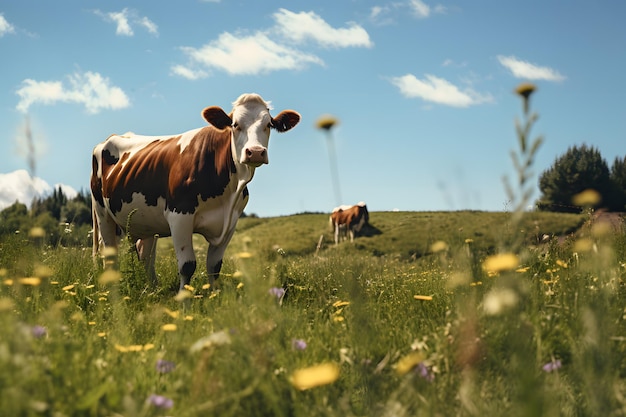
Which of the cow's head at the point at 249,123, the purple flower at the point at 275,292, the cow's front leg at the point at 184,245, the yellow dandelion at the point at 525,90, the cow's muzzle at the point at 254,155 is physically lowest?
the purple flower at the point at 275,292

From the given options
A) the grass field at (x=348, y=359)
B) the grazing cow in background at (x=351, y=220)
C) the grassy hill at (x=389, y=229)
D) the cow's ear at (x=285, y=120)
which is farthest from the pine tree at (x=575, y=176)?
the grass field at (x=348, y=359)

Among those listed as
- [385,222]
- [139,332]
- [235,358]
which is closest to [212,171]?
[139,332]

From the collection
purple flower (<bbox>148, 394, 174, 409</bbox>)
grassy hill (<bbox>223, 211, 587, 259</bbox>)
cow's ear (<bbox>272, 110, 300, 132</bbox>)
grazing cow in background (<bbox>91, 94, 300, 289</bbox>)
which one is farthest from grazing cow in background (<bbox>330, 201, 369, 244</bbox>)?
purple flower (<bbox>148, 394, 174, 409</bbox>)

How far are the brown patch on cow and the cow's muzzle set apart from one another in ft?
2.26

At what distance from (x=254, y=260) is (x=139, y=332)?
1348mm

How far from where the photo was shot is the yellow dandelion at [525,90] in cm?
272

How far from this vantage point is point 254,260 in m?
3.75

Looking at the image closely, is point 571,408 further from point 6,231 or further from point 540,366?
point 6,231

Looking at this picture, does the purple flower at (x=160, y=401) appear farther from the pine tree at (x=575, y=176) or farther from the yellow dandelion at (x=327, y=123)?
the pine tree at (x=575, y=176)

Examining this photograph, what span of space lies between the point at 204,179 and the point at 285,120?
1237 millimetres

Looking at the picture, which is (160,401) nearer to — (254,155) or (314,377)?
(314,377)

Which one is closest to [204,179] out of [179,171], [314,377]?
[179,171]

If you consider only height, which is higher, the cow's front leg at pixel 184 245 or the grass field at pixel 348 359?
the cow's front leg at pixel 184 245

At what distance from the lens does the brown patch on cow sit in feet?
23.2
